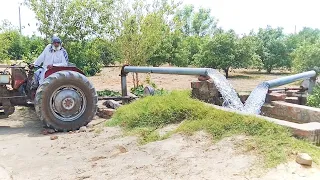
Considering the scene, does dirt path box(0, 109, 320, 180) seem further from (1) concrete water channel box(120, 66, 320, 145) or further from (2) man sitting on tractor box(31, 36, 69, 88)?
(2) man sitting on tractor box(31, 36, 69, 88)

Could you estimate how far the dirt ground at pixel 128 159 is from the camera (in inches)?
148

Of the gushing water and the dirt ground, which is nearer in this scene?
the dirt ground

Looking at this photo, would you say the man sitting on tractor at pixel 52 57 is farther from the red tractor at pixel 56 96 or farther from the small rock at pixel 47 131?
the small rock at pixel 47 131

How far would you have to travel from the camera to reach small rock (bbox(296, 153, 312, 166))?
Result: 3637 mm

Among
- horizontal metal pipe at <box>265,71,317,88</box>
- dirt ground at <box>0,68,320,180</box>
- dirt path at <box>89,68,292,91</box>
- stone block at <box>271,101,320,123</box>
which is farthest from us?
dirt path at <box>89,68,292,91</box>

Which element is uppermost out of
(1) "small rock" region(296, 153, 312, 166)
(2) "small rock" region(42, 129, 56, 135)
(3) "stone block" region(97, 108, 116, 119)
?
(1) "small rock" region(296, 153, 312, 166)

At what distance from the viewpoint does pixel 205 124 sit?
5070 mm

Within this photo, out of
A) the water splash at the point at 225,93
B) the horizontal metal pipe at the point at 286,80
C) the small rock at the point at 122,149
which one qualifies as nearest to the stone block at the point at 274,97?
the horizontal metal pipe at the point at 286,80

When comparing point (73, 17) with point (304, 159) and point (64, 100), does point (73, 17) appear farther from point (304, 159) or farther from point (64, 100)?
point (304, 159)

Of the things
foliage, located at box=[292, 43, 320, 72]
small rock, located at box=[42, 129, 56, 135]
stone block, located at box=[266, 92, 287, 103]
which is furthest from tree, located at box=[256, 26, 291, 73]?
small rock, located at box=[42, 129, 56, 135]

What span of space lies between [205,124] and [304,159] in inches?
63.8

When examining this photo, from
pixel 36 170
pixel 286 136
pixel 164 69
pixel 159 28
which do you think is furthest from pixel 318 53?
pixel 36 170

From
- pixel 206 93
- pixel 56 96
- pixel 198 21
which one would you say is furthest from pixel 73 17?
pixel 198 21

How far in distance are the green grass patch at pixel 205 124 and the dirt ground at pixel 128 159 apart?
0.47 feet
